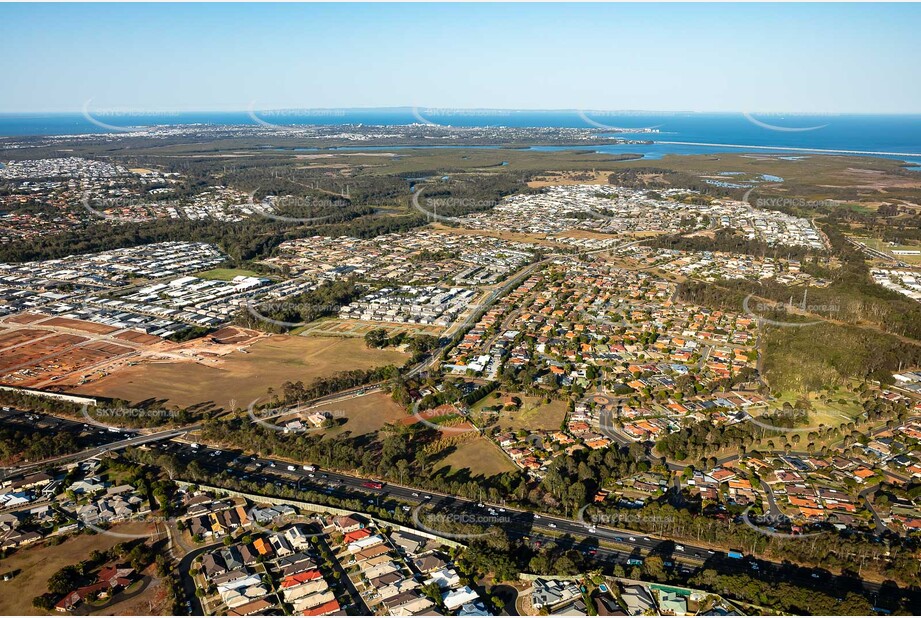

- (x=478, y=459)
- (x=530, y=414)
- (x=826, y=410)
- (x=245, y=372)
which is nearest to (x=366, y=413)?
(x=478, y=459)

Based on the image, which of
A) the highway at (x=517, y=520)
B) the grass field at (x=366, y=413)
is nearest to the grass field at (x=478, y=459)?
the highway at (x=517, y=520)

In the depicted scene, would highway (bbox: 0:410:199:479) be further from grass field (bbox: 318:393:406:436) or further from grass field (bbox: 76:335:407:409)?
grass field (bbox: 318:393:406:436)

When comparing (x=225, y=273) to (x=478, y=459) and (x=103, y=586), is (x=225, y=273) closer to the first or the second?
(x=478, y=459)

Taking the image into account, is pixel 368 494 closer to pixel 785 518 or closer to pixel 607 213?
pixel 785 518

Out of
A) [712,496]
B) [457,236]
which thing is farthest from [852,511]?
[457,236]

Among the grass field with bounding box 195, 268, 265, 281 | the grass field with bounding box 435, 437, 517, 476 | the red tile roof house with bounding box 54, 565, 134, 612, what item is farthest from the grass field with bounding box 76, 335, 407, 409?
the grass field with bounding box 195, 268, 265, 281

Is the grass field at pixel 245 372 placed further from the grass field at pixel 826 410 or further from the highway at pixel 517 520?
the grass field at pixel 826 410
